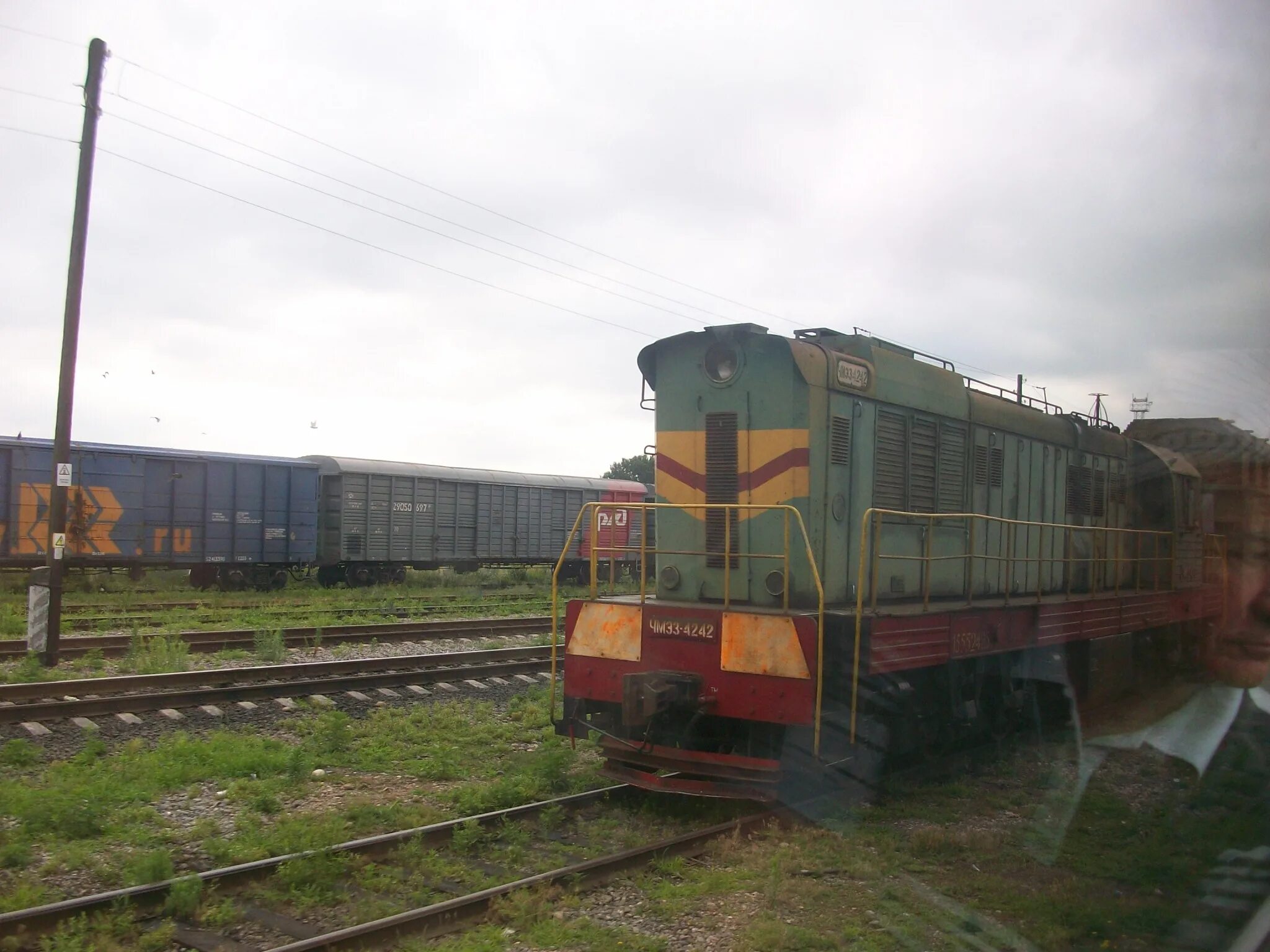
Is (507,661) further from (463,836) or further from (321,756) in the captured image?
(463,836)

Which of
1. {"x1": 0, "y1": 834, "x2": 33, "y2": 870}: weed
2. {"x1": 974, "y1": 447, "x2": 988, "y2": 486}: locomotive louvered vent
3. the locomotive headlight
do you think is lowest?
{"x1": 0, "y1": 834, "x2": 33, "y2": 870}: weed

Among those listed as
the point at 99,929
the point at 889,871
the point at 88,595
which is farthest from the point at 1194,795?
the point at 88,595

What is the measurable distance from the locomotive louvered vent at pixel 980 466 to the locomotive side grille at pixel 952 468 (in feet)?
0.83

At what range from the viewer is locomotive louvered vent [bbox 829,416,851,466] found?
704cm

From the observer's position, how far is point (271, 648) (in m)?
11.5

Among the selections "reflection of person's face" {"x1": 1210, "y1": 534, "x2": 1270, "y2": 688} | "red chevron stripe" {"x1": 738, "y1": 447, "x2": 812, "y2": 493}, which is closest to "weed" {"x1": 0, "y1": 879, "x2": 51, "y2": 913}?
"red chevron stripe" {"x1": 738, "y1": 447, "x2": 812, "y2": 493}

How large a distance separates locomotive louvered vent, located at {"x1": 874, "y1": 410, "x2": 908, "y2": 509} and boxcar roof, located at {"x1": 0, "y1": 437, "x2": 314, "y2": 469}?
1626 centimetres

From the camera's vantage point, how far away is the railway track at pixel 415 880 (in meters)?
4.21

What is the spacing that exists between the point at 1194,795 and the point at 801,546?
11.6ft

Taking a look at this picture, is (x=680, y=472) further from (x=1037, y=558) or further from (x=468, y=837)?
(x=1037, y=558)

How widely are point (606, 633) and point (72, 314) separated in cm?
829

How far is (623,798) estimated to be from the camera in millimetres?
6500

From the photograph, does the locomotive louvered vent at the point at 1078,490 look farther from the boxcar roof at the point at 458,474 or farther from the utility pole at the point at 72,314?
the boxcar roof at the point at 458,474

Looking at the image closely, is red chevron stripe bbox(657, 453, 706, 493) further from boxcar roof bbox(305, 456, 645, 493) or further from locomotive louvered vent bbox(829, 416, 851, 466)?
boxcar roof bbox(305, 456, 645, 493)
